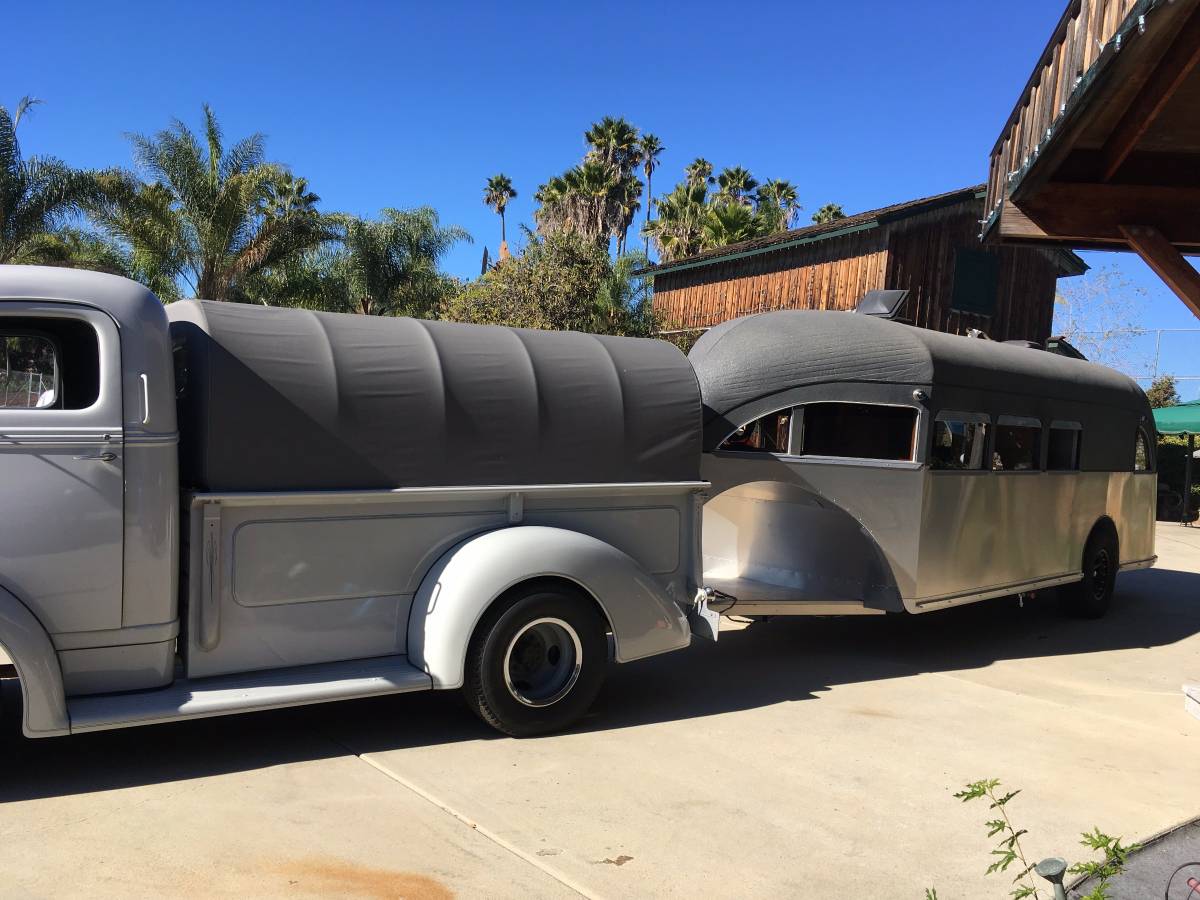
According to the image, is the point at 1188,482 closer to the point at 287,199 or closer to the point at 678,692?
the point at 678,692

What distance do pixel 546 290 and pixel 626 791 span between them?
13.6 metres

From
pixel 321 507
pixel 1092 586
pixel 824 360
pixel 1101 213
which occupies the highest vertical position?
pixel 1101 213

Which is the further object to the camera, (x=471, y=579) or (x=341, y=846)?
(x=471, y=579)

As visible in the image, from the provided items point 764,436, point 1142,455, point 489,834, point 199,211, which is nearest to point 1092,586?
point 1142,455

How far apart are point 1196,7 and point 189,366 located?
4853 millimetres

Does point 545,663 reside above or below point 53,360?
below

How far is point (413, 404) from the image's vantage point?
17.2 ft

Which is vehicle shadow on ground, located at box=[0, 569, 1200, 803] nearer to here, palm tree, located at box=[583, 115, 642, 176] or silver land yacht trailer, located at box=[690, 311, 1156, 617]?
silver land yacht trailer, located at box=[690, 311, 1156, 617]

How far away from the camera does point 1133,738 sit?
615 centimetres

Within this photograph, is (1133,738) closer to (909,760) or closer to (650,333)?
(909,760)

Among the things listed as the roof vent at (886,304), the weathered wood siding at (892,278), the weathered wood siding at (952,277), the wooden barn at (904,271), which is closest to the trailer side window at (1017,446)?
the roof vent at (886,304)

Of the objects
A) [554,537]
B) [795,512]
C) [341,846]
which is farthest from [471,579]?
[795,512]

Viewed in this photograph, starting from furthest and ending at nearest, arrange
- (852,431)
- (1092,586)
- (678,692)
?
1. (1092,586)
2. (852,431)
3. (678,692)

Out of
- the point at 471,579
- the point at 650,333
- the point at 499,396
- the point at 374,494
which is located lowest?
the point at 471,579
